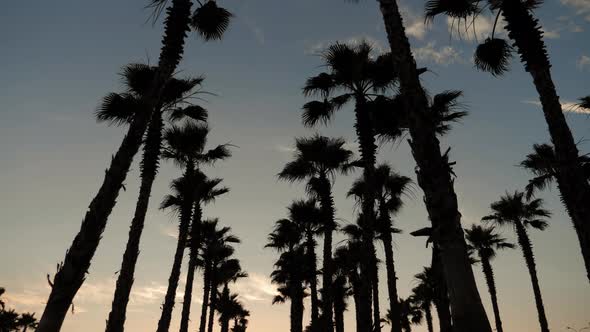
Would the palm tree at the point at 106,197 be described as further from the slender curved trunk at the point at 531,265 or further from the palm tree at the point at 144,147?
the slender curved trunk at the point at 531,265

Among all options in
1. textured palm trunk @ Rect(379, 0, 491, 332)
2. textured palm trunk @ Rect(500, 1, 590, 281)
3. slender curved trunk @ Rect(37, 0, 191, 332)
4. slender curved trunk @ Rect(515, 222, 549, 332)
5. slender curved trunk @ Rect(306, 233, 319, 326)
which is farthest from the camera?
slender curved trunk @ Rect(515, 222, 549, 332)

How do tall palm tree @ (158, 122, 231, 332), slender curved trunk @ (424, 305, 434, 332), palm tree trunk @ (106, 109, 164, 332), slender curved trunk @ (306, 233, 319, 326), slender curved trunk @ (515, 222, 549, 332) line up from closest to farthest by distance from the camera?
palm tree trunk @ (106, 109, 164, 332)
tall palm tree @ (158, 122, 231, 332)
slender curved trunk @ (306, 233, 319, 326)
slender curved trunk @ (515, 222, 549, 332)
slender curved trunk @ (424, 305, 434, 332)

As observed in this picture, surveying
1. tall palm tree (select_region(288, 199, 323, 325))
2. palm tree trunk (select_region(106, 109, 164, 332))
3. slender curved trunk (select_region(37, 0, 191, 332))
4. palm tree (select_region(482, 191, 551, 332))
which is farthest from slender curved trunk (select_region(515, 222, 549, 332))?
slender curved trunk (select_region(37, 0, 191, 332))

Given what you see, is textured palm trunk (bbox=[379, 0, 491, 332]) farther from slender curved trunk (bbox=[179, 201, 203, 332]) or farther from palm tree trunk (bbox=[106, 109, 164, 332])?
slender curved trunk (bbox=[179, 201, 203, 332])

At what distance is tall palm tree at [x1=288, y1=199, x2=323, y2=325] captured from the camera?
25453 millimetres

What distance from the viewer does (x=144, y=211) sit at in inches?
607

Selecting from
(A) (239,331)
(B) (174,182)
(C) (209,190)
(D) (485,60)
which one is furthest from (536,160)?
(A) (239,331)

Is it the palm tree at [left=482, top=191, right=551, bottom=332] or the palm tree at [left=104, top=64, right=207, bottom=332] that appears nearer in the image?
the palm tree at [left=104, top=64, right=207, bottom=332]

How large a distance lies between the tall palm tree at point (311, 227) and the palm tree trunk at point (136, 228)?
11479 mm

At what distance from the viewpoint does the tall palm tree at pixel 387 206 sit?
2000 cm

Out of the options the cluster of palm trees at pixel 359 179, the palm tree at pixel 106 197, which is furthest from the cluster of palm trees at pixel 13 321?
the palm tree at pixel 106 197

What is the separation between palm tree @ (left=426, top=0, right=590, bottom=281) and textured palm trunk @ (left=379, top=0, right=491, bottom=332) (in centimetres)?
445

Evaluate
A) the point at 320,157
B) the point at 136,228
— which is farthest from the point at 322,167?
the point at 136,228

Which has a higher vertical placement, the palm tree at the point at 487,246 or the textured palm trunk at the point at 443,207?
the palm tree at the point at 487,246
